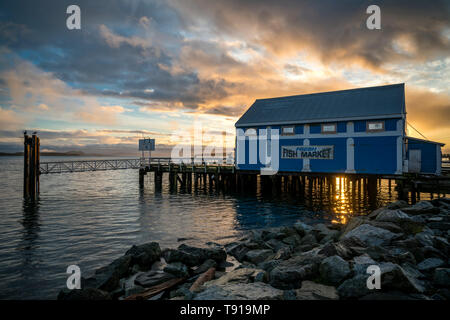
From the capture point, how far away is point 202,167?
3225 centimetres

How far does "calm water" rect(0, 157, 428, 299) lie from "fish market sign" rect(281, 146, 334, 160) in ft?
12.5

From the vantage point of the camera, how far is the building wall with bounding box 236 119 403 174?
67.0 ft

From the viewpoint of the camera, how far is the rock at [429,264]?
6.38 m

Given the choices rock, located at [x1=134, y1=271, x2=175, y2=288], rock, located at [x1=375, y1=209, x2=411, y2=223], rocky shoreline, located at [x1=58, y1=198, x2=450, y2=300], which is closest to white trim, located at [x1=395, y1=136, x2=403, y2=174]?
rocky shoreline, located at [x1=58, y1=198, x2=450, y2=300]

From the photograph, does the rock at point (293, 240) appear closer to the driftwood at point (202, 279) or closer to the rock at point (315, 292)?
the driftwood at point (202, 279)

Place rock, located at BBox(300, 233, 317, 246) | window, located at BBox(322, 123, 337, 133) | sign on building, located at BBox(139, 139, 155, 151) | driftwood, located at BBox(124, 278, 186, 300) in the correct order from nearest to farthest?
driftwood, located at BBox(124, 278, 186, 300) < rock, located at BBox(300, 233, 317, 246) < window, located at BBox(322, 123, 337, 133) < sign on building, located at BBox(139, 139, 155, 151)

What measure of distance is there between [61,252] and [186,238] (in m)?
5.05

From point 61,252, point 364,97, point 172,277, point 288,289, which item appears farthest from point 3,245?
point 364,97

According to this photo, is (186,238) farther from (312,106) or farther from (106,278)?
(312,106)

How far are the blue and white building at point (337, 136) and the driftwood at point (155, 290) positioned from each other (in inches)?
721

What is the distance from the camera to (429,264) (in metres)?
6.48

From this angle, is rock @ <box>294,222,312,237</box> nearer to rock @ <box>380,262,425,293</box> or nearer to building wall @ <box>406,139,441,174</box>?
rock @ <box>380,262,425,293</box>

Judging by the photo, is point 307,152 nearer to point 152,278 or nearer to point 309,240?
point 309,240

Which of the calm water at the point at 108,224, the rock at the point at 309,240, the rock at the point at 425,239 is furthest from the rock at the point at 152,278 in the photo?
the rock at the point at 425,239
